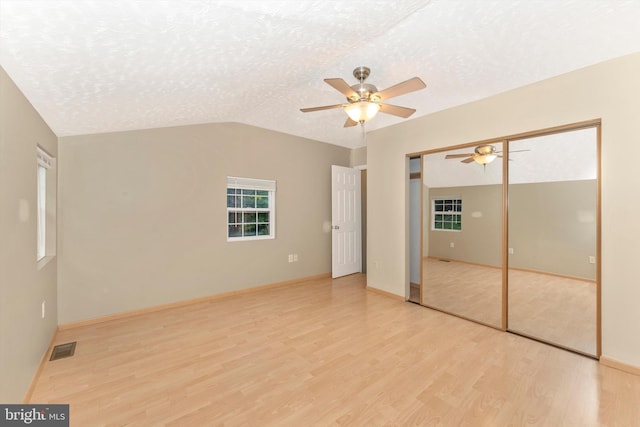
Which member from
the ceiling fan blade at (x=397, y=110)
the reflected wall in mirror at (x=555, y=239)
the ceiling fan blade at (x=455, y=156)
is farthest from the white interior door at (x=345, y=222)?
the reflected wall in mirror at (x=555, y=239)

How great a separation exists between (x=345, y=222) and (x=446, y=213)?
2151 mm

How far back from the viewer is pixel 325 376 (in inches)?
88.7

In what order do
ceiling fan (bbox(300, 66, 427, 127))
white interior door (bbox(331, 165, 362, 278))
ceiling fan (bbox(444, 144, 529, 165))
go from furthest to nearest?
white interior door (bbox(331, 165, 362, 278)) → ceiling fan (bbox(444, 144, 529, 165)) → ceiling fan (bbox(300, 66, 427, 127))

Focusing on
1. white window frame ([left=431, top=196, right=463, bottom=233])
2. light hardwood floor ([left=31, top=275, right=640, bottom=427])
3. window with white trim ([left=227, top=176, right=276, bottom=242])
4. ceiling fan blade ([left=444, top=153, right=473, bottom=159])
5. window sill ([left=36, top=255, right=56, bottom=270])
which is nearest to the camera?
light hardwood floor ([left=31, top=275, right=640, bottom=427])

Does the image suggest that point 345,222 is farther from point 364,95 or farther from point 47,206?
point 47,206

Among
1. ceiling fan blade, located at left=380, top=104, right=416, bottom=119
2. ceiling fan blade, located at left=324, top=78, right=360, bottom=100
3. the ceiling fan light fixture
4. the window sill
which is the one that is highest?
ceiling fan blade, located at left=324, top=78, right=360, bottom=100

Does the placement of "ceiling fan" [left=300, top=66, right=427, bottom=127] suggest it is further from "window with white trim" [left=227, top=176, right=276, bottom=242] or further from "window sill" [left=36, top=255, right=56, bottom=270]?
"window sill" [left=36, top=255, right=56, bottom=270]

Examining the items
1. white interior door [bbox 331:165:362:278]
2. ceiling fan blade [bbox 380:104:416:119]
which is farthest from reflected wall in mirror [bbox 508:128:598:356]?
white interior door [bbox 331:165:362:278]

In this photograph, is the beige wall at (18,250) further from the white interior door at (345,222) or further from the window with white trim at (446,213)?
the window with white trim at (446,213)

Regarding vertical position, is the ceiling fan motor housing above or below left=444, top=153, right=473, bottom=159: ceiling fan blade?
above

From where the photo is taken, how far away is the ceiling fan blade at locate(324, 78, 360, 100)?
2.16 metres

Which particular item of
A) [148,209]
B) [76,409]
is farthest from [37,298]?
[148,209]

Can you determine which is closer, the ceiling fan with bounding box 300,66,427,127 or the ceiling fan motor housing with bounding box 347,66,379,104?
the ceiling fan with bounding box 300,66,427,127

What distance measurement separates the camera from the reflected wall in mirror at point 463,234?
329cm
